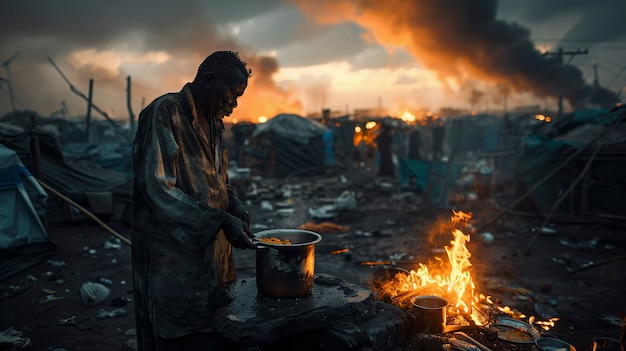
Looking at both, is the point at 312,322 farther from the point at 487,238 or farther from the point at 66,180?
the point at 66,180

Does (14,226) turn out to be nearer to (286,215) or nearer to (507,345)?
(286,215)

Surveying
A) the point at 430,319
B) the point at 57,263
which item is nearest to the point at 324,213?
the point at 57,263

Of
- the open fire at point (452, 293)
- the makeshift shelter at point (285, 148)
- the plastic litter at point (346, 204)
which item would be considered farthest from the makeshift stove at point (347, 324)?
the makeshift shelter at point (285, 148)

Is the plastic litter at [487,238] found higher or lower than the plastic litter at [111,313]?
higher

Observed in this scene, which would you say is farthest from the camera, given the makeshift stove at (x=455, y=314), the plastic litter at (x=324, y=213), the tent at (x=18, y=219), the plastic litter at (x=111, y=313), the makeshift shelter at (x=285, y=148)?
the makeshift shelter at (x=285, y=148)

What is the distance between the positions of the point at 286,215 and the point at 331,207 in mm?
1473

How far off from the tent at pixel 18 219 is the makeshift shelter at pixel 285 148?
1427cm

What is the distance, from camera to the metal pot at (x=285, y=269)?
2621mm

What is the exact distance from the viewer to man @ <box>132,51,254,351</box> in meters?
2.42

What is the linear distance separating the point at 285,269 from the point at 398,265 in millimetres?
5089

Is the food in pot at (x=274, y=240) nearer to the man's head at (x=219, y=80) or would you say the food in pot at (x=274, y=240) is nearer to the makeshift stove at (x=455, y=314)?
the man's head at (x=219, y=80)

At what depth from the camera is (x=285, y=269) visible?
2.67 m

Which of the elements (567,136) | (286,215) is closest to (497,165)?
(567,136)

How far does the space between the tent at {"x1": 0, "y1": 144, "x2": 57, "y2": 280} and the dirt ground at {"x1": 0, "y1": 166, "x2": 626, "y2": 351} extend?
0.90ft
